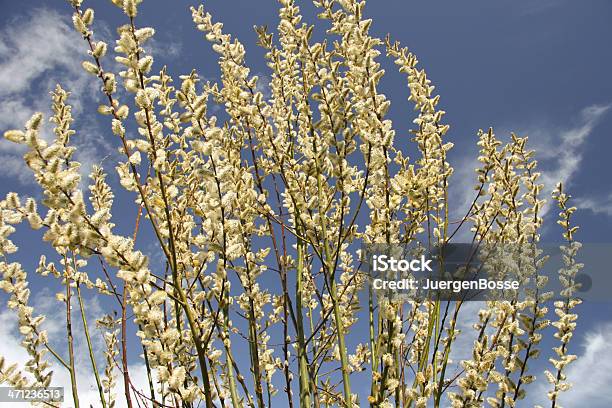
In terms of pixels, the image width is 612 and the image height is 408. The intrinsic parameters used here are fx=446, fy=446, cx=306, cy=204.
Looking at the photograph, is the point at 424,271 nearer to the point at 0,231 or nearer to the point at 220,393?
the point at 220,393

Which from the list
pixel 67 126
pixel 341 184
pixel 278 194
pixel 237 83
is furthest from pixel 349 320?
pixel 67 126

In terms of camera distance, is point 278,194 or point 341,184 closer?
point 341,184

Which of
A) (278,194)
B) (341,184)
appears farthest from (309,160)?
(278,194)

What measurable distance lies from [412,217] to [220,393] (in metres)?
1.35

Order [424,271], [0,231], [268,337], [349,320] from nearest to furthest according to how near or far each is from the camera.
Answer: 1. [0,231]
2. [424,271]
3. [349,320]
4. [268,337]

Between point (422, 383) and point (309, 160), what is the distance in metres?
1.20

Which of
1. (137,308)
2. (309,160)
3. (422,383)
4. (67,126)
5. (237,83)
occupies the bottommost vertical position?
(422,383)

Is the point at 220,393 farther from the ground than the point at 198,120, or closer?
closer

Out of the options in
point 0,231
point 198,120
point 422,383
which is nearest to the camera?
point 198,120

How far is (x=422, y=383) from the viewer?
2121mm

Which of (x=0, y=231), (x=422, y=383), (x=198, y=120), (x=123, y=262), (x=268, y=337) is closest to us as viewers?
(x=123, y=262)

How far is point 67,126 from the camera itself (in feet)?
8.61

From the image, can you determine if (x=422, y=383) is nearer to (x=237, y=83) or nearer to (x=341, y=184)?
Answer: (x=341, y=184)

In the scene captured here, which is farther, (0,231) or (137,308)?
Result: (0,231)
